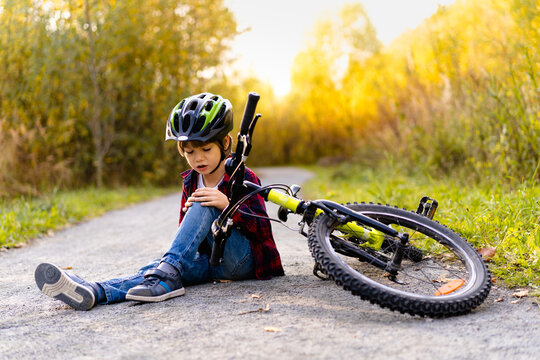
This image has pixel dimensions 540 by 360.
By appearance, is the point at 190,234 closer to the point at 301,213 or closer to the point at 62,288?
the point at 301,213

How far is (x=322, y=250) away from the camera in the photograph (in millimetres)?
2670

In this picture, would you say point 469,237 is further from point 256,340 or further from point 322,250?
point 256,340

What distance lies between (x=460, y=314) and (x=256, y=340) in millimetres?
1035

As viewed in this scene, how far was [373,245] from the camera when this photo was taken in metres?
3.03

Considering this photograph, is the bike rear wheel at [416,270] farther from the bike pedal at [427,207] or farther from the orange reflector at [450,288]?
the bike pedal at [427,207]

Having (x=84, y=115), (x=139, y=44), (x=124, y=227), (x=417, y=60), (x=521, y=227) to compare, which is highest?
(x=139, y=44)

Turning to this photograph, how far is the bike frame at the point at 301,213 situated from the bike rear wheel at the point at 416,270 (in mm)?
71

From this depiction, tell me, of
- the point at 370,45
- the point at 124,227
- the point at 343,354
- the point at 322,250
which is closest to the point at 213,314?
the point at 322,250

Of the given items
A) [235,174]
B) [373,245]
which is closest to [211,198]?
[235,174]

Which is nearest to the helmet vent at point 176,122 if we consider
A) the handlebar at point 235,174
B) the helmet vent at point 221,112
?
the helmet vent at point 221,112

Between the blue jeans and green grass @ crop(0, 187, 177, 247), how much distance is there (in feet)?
8.79

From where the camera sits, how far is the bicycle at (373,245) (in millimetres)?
2516

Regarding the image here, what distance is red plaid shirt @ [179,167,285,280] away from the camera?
321 cm

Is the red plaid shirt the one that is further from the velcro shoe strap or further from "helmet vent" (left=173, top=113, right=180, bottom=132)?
the velcro shoe strap
